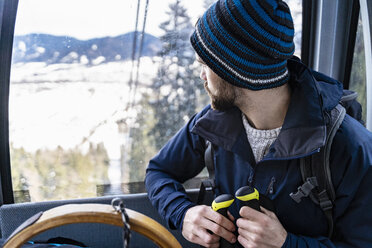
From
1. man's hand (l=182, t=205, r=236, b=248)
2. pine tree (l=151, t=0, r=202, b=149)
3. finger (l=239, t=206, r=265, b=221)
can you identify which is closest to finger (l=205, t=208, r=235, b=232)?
man's hand (l=182, t=205, r=236, b=248)

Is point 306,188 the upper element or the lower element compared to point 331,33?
lower

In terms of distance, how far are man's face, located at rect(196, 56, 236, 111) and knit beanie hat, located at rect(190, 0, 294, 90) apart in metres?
0.06

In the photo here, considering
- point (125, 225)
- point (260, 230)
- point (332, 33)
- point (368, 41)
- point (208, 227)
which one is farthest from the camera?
point (332, 33)

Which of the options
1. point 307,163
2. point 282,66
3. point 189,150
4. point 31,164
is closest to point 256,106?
point 282,66

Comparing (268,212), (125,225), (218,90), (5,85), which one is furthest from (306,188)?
(5,85)

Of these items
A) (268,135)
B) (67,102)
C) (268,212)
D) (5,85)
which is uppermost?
(5,85)

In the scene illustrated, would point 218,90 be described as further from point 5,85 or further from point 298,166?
point 5,85

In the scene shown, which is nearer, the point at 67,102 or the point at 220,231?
the point at 220,231

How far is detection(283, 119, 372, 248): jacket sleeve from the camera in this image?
122 centimetres

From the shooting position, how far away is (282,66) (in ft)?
4.46

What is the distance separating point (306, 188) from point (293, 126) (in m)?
0.24

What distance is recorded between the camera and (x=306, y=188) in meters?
1.29

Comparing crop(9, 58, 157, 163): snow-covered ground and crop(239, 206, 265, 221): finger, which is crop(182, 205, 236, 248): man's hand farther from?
crop(9, 58, 157, 163): snow-covered ground

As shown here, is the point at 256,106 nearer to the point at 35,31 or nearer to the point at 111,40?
the point at 111,40
